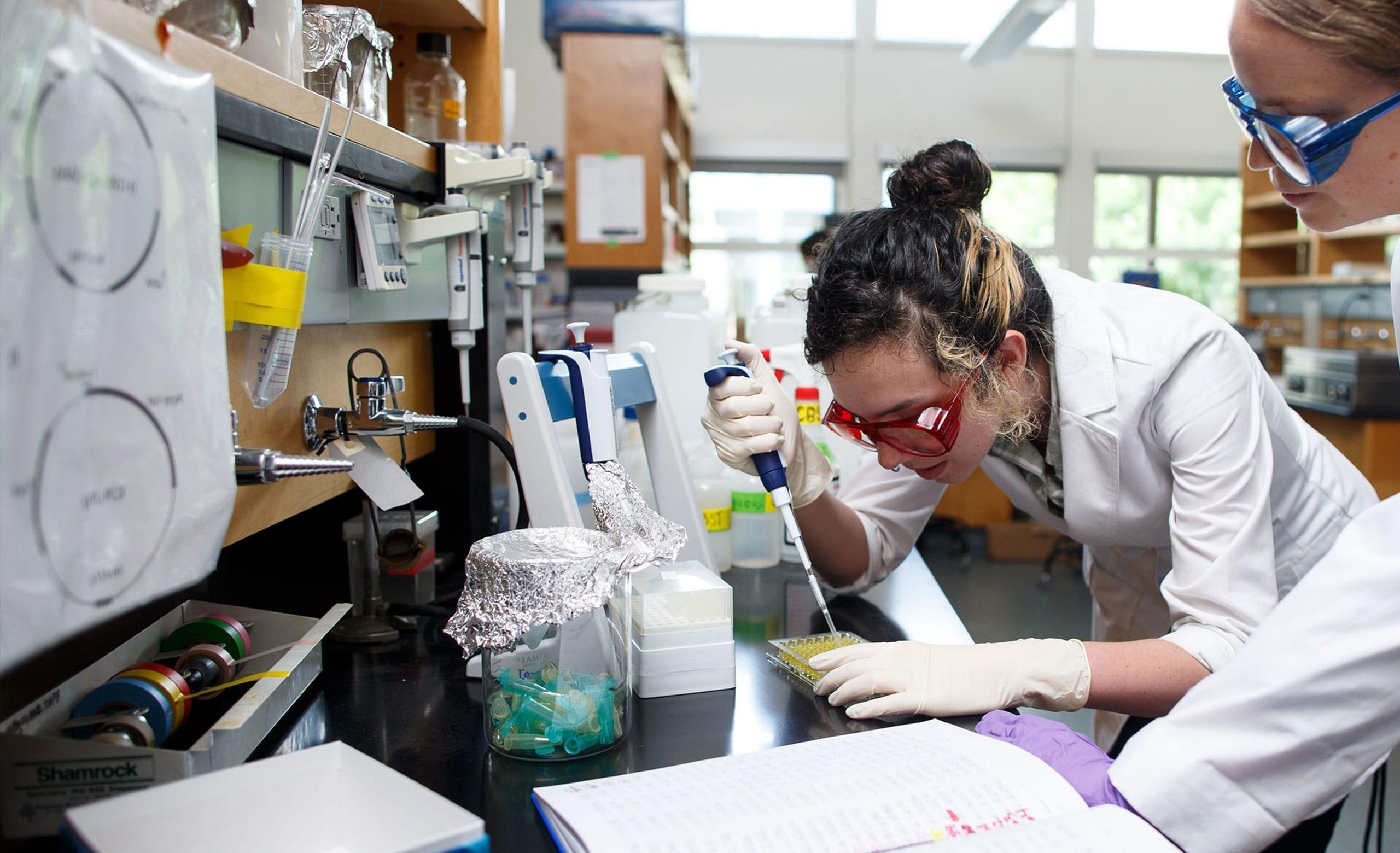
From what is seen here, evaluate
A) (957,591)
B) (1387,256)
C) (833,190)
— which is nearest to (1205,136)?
(1387,256)

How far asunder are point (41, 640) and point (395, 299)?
87cm

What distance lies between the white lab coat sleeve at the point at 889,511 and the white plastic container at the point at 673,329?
65 centimetres

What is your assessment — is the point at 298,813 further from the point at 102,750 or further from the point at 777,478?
the point at 777,478

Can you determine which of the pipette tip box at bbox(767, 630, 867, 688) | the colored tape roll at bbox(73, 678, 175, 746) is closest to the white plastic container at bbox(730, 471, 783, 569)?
the pipette tip box at bbox(767, 630, 867, 688)

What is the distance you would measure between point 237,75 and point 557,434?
52cm

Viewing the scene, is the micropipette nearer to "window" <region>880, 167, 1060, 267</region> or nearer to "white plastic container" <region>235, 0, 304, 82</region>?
"white plastic container" <region>235, 0, 304, 82</region>

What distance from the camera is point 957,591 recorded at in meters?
4.44

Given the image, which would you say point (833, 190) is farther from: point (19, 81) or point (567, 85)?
point (19, 81)

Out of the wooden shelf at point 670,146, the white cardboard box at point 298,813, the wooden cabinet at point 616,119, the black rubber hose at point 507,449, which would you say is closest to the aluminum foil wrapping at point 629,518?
the black rubber hose at point 507,449

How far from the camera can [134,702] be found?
2.61 feet

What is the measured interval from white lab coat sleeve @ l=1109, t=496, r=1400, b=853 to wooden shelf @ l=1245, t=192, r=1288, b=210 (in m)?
6.66

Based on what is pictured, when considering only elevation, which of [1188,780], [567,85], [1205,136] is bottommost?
[1188,780]

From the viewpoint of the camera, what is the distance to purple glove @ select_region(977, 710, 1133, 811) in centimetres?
85

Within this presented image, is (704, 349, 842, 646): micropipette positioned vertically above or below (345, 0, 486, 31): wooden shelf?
below
